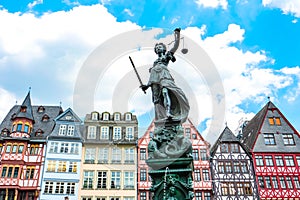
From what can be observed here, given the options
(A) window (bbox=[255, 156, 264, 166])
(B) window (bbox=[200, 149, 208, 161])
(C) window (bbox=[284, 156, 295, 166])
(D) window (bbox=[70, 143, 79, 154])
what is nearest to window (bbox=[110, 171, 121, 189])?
(D) window (bbox=[70, 143, 79, 154])

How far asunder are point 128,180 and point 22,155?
37.5 feet

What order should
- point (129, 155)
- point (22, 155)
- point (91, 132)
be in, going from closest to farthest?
1. point (22, 155)
2. point (129, 155)
3. point (91, 132)

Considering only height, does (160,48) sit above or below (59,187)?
above

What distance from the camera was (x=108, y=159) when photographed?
30969mm

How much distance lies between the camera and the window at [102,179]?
2977 centimetres

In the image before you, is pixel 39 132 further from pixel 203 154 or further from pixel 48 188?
pixel 203 154

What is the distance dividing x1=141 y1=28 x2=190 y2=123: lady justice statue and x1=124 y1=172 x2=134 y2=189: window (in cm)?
2342

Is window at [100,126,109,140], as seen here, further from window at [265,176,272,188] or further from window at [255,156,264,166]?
window at [265,176,272,188]

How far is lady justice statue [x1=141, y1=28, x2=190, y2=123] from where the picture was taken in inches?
307

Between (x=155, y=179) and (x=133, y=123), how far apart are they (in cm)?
2686

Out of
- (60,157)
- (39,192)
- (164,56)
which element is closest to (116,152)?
(60,157)

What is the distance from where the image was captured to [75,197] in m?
28.3

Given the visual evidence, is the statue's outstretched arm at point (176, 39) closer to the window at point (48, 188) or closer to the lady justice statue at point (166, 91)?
the lady justice statue at point (166, 91)

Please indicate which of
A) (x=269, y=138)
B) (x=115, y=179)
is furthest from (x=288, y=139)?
(x=115, y=179)
